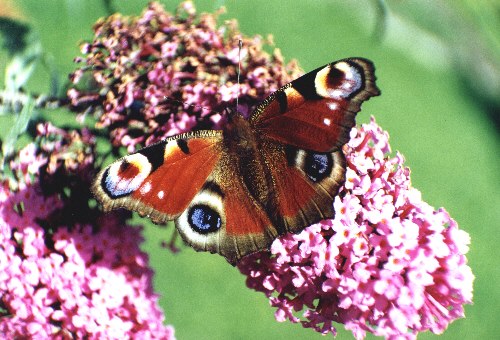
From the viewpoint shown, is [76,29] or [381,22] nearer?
[381,22]

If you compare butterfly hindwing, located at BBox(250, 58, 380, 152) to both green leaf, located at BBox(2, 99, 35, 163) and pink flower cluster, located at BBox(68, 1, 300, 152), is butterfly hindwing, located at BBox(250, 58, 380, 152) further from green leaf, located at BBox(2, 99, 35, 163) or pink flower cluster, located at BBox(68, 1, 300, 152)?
green leaf, located at BBox(2, 99, 35, 163)

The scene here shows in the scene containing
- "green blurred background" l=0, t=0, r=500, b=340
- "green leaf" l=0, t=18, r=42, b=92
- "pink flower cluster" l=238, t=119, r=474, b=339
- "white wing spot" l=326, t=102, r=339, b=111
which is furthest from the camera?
"green blurred background" l=0, t=0, r=500, b=340

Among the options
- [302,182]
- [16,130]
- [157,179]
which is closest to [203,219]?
[157,179]

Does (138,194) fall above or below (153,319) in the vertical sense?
above

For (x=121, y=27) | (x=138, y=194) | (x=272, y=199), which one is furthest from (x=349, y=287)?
(x=121, y=27)

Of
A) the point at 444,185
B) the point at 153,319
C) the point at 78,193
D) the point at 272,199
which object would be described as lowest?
the point at 444,185

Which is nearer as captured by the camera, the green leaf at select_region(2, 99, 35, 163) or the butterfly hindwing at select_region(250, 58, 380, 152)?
the butterfly hindwing at select_region(250, 58, 380, 152)

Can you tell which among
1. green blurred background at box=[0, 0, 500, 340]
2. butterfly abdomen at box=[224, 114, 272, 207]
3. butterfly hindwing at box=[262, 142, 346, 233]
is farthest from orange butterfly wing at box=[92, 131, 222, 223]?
green blurred background at box=[0, 0, 500, 340]

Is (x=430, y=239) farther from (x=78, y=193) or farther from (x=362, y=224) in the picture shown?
(x=78, y=193)
